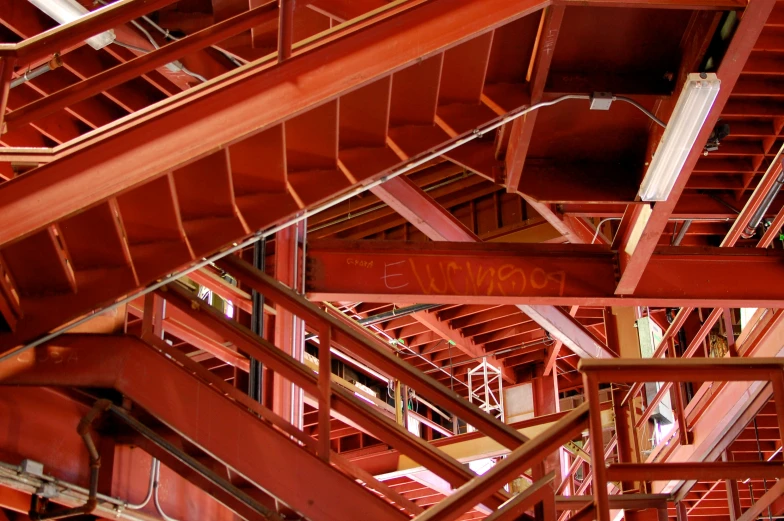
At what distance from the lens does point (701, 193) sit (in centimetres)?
1255

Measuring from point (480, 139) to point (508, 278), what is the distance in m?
1.38

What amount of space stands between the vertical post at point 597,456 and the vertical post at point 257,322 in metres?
4.26

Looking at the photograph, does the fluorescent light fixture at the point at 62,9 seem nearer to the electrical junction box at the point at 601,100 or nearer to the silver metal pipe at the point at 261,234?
the silver metal pipe at the point at 261,234

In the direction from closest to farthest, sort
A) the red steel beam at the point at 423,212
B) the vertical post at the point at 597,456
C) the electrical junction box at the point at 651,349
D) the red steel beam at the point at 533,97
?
the vertical post at the point at 597,456, the red steel beam at the point at 533,97, the red steel beam at the point at 423,212, the electrical junction box at the point at 651,349

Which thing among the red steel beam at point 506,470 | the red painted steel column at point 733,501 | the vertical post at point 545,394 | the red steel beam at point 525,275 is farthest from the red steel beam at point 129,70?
the vertical post at point 545,394

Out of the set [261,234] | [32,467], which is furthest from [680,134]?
[32,467]

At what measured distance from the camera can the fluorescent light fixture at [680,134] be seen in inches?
256

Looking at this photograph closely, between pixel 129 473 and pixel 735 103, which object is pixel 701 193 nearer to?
pixel 735 103

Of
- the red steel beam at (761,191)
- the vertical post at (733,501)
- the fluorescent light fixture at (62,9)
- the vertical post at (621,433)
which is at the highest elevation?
the fluorescent light fixture at (62,9)

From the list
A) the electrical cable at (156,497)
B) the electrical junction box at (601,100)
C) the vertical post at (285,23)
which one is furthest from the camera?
the electrical junction box at (601,100)

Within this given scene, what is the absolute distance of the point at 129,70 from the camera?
5742 mm

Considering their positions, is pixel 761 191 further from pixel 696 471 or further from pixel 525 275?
pixel 696 471

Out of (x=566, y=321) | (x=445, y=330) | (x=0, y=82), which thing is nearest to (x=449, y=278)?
(x=566, y=321)

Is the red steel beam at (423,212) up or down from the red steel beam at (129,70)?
up
